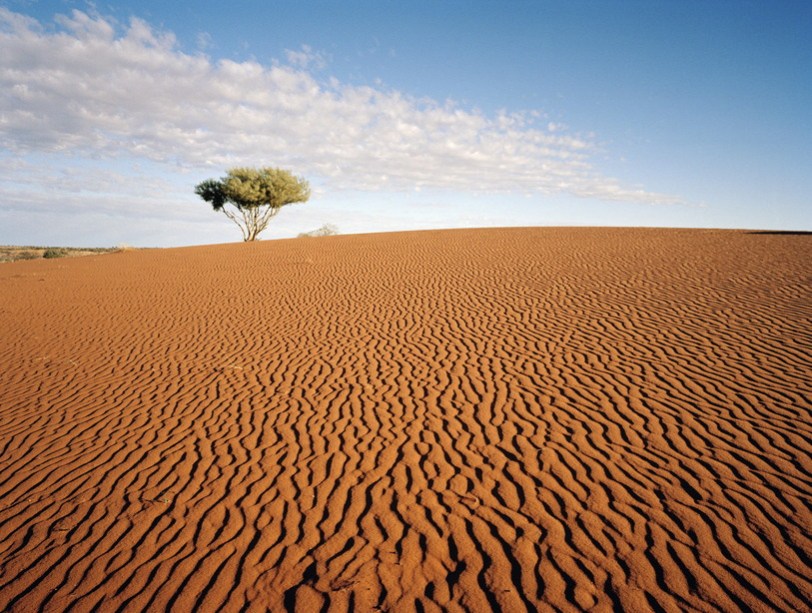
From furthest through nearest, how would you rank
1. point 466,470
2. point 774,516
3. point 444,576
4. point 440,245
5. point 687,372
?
1. point 440,245
2. point 687,372
3. point 466,470
4. point 774,516
5. point 444,576

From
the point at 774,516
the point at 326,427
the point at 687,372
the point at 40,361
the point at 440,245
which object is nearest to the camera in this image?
the point at 774,516

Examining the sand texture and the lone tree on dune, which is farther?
the lone tree on dune

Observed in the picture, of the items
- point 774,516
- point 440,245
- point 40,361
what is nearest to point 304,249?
point 440,245

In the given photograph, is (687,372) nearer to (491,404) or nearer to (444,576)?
(491,404)

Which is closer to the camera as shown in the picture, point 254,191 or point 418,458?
point 418,458

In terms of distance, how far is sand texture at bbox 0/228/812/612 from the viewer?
358 cm

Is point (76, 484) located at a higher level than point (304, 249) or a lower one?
lower

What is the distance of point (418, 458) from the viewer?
5.36 meters

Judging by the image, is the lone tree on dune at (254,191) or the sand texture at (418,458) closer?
the sand texture at (418,458)

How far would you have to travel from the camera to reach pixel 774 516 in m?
4.09

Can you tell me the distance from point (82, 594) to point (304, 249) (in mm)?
24810

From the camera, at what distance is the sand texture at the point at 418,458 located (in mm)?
3580

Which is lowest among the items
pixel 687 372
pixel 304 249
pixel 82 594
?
pixel 82 594

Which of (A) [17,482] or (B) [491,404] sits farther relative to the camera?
(B) [491,404]
